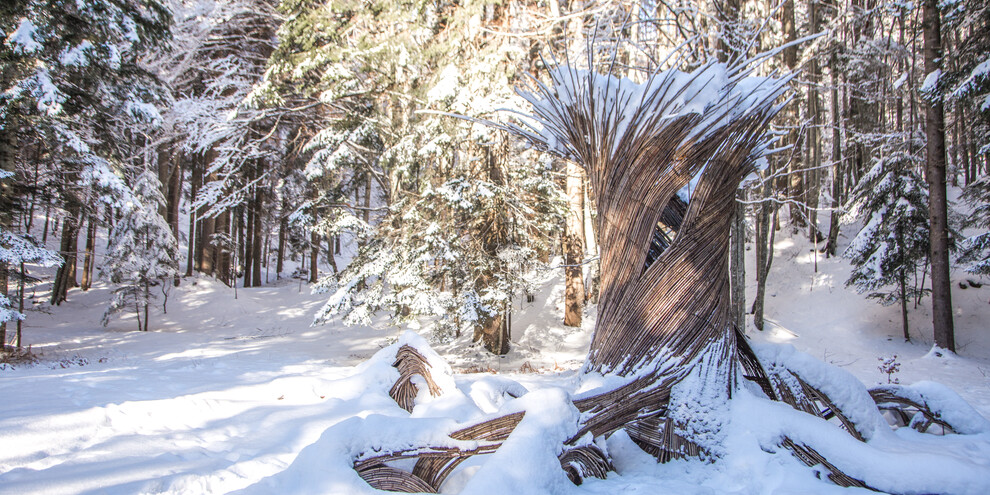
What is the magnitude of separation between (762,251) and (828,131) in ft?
52.7

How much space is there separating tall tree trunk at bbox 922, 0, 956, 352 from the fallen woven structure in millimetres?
9047

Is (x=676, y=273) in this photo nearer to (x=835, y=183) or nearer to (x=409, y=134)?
(x=409, y=134)

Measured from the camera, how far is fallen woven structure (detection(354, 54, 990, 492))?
1491 millimetres

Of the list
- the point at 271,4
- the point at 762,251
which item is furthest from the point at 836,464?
the point at 271,4

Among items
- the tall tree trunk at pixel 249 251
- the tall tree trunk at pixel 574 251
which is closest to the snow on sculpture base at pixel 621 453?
the tall tree trunk at pixel 574 251

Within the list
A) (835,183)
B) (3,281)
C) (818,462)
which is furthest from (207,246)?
(835,183)

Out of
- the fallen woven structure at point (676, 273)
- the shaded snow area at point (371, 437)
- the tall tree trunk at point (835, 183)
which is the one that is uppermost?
the tall tree trunk at point (835, 183)

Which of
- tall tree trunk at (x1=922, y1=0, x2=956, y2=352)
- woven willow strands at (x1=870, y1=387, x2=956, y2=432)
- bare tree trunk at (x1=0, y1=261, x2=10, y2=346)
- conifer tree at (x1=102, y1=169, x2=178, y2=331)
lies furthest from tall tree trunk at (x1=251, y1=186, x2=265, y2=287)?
tall tree trunk at (x1=922, y1=0, x2=956, y2=352)

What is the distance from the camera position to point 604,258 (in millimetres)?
1810

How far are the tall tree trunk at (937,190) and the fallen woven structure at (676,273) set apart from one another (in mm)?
9047

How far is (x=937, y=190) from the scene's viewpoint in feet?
26.9

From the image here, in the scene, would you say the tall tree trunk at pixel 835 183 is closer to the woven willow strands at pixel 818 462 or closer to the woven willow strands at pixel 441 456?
the woven willow strands at pixel 818 462

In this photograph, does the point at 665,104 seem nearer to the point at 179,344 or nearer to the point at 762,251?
the point at 762,251

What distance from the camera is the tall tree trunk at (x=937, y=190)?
26.6 ft
